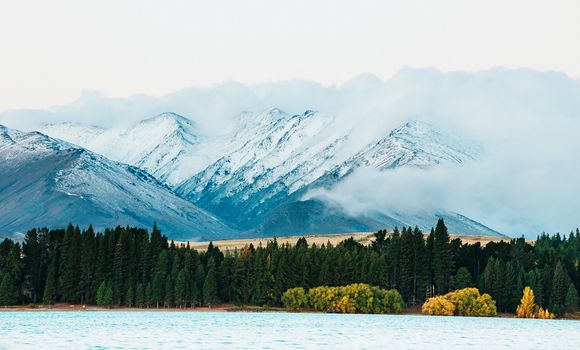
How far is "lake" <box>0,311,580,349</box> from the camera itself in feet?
444

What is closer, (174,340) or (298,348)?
(298,348)

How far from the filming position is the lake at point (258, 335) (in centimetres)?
13538

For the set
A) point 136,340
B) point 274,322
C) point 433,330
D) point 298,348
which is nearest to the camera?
point 298,348

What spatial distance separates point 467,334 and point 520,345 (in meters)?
23.6

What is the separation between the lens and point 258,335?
156 metres

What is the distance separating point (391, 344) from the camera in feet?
469

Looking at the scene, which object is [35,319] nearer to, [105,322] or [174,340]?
[105,322]

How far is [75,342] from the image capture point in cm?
13375

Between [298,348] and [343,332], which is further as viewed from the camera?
[343,332]

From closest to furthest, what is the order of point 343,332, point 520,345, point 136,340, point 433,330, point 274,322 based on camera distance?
point 136,340
point 520,345
point 343,332
point 433,330
point 274,322

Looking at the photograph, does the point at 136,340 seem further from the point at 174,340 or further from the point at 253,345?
the point at 253,345

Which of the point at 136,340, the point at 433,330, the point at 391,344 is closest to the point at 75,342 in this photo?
the point at 136,340

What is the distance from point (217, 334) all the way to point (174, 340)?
1696 cm

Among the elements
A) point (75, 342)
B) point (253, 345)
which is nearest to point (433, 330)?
point (253, 345)
